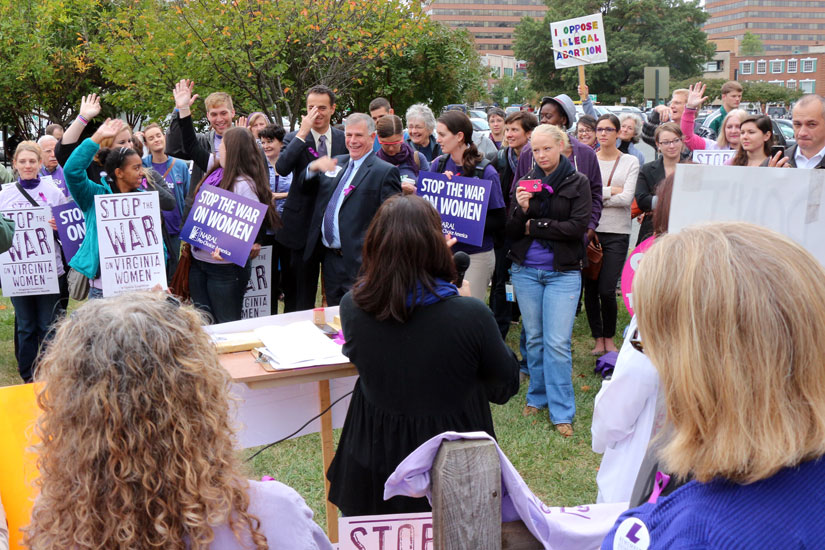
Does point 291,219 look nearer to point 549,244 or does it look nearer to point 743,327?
point 549,244

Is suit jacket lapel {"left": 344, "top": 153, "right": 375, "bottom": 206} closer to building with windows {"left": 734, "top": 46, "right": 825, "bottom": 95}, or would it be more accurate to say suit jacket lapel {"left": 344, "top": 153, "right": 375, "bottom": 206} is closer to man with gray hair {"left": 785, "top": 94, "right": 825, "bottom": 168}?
man with gray hair {"left": 785, "top": 94, "right": 825, "bottom": 168}

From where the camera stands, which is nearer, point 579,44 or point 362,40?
point 579,44

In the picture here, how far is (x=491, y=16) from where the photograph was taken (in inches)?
6850

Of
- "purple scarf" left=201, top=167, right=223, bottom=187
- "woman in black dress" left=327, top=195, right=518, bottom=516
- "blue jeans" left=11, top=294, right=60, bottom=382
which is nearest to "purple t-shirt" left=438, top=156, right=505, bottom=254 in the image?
"purple scarf" left=201, top=167, right=223, bottom=187

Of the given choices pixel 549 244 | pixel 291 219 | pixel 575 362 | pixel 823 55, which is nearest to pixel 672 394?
pixel 549 244

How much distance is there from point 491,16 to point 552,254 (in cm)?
17965

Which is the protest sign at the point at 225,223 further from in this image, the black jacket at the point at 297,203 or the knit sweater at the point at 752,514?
the knit sweater at the point at 752,514

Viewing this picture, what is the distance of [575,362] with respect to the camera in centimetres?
686

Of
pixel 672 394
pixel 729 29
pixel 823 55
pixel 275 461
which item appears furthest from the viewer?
pixel 729 29

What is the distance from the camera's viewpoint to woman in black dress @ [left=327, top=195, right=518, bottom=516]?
287cm

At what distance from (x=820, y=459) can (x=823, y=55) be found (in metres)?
138

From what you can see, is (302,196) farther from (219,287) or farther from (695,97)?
(695,97)

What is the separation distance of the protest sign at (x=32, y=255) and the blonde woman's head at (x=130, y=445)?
16.0 feet

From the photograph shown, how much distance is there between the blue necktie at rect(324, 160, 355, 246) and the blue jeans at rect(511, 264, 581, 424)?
139 cm
